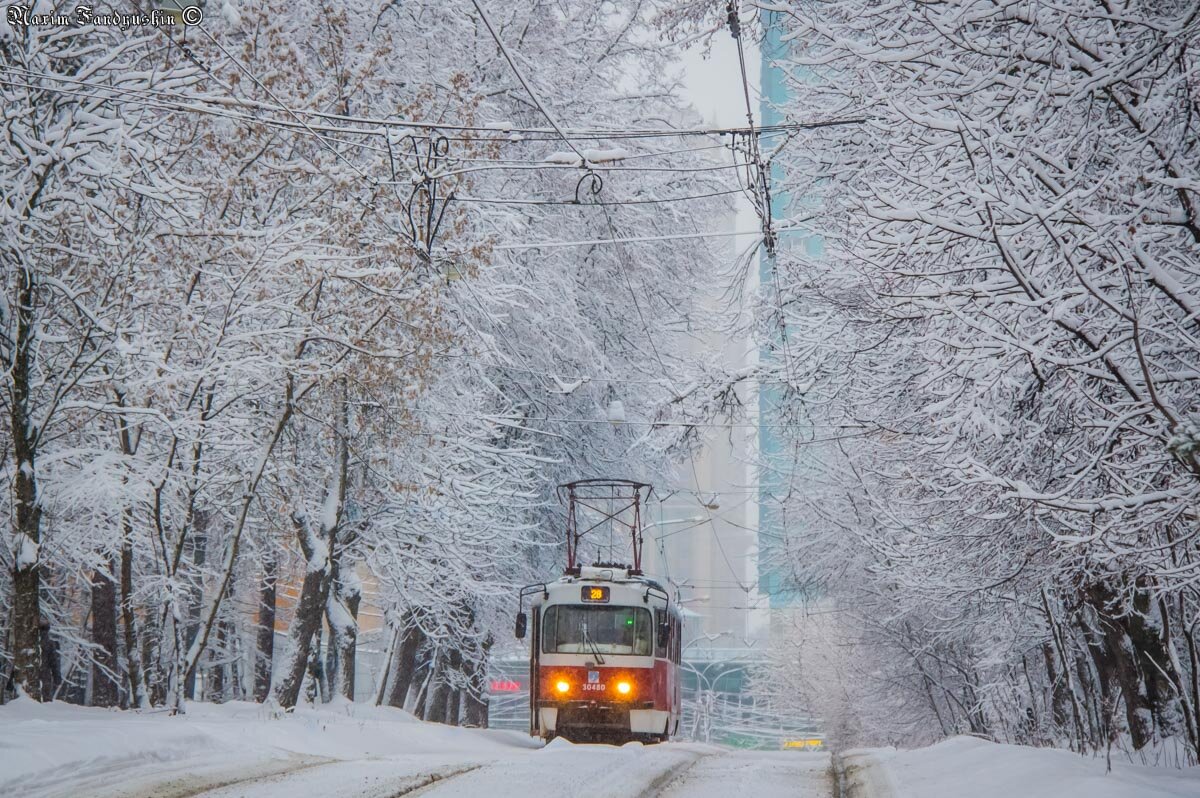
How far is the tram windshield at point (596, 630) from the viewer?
21.6 metres

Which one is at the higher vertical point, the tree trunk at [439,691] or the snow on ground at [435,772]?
the tree trunk at [439,691]

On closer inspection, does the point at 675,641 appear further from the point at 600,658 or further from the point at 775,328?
the point at 775,328

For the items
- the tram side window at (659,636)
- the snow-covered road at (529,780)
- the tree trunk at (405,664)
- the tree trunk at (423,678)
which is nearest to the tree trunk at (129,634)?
the snow-covered road at (529,780)

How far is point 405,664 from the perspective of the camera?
27.8 m

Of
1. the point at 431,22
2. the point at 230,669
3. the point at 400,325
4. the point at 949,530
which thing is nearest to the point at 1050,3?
the point at 949,530

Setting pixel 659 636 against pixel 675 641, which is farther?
pixel 675 641

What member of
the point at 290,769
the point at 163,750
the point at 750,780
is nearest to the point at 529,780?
the point at 290,769

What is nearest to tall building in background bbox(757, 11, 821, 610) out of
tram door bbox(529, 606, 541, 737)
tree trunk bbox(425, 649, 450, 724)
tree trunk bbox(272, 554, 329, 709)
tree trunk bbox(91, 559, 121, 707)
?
tram door bbox(529, 606, 541, 737)

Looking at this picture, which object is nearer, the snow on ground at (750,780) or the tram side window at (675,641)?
the snow on ground at (750,780)

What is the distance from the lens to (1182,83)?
24.6ft

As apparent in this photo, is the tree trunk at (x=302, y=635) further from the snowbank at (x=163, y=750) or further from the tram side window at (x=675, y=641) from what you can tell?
the tram side window at (x=675, y=641)

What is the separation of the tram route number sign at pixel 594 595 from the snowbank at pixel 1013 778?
25.6 ft

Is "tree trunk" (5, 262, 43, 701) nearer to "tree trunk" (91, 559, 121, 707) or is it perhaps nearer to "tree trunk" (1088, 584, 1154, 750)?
"tree trunk" (91, 559, 121, 707)

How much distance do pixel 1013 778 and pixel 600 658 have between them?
39.2 ft
